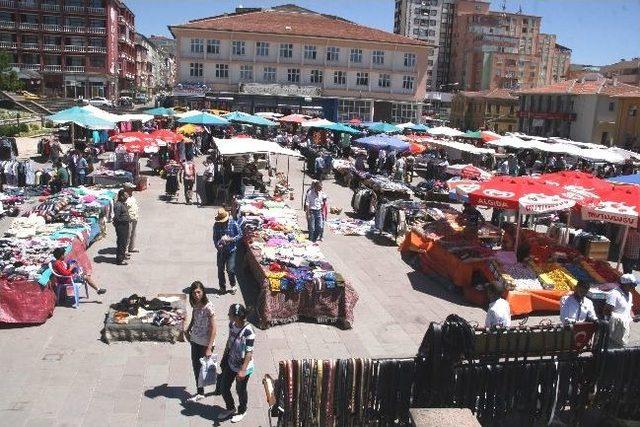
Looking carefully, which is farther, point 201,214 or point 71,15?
point 71,15

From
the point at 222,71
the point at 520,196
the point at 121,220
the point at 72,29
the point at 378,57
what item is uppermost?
the point at 72,29

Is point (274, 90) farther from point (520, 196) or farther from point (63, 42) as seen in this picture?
point (520, 196)

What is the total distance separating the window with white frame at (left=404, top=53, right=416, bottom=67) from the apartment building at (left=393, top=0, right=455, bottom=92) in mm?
57282

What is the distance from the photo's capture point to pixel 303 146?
3378 cm

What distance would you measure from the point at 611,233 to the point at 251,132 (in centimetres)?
2915

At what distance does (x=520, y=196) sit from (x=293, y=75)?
4886 centimetres

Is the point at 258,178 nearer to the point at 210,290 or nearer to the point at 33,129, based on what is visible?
the point at 210,290

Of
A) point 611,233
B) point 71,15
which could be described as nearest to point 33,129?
point 71,15

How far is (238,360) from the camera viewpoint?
253 inches

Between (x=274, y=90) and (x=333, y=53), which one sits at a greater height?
(x=333, y=53)

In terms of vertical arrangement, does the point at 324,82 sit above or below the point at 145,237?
above

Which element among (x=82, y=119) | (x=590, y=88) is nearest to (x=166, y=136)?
(x=82, y=119)

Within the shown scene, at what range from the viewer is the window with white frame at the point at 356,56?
58469 millimetres

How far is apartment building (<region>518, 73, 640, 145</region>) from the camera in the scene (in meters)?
54.0
